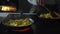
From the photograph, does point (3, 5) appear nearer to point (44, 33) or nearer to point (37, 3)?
point (37, 3)

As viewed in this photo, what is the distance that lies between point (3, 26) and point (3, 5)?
0.30 metres

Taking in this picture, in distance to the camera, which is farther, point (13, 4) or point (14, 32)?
point (13, 4)

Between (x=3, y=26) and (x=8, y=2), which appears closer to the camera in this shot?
(x=3, y=26)

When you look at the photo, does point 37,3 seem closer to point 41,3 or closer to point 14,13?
point 41,3

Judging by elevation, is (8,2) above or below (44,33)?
above

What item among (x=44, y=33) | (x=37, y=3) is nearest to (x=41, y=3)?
(x=37, y=3)

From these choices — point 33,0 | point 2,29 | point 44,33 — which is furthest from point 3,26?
point 33,0

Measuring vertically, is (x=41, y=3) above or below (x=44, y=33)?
above

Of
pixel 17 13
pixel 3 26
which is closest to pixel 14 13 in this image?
pixel 17 13

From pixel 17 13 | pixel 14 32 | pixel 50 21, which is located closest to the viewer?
pixel 14 32

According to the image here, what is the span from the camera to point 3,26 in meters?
0.79

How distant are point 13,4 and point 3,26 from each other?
0.29 m

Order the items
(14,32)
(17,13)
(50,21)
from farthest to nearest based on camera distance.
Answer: (17,13) < (50,21) < (14,32)

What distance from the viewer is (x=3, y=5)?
3.45ft
